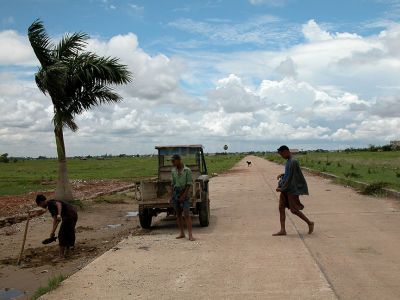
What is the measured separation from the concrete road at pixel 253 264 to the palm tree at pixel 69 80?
5.93 meters

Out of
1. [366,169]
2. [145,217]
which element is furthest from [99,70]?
[366,169]

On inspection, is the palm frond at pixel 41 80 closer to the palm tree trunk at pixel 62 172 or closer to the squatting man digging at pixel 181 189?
the palm tree trunk at pixel 62 172

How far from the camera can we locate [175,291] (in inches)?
251

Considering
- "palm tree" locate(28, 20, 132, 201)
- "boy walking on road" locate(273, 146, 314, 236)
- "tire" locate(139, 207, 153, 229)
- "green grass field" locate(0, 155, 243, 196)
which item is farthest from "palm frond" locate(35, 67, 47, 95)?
"green grass field" locate(0, 155, 243, 196)

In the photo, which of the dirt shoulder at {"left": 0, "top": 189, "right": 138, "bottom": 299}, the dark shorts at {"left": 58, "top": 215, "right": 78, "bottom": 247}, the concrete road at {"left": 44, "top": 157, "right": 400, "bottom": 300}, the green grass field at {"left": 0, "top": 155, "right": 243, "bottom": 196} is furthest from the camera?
the green grass field at {"left": 0, "top": 155, "right": 243, "bottom": 196}

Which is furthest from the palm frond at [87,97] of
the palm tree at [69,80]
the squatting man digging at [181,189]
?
the squatting man digging at [181,189]

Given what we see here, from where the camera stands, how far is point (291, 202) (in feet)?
34.0

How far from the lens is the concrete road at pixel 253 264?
631 cm

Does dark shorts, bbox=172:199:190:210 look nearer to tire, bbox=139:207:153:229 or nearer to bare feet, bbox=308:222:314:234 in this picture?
tire, bbox=139:207:153:229

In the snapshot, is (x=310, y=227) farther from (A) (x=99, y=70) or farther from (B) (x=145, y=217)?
(A) (x=99, y=70)

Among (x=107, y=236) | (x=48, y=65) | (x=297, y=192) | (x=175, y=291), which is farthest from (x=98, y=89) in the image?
(x=175, y=291)

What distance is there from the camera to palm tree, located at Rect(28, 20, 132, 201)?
1617 cm

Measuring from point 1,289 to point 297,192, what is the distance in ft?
18.5

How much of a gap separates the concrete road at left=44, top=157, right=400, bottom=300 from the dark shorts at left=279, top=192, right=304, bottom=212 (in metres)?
0.56
